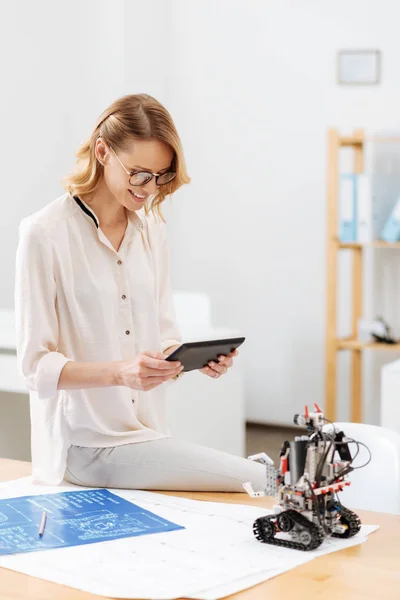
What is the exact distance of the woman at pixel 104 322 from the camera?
6.04 ft

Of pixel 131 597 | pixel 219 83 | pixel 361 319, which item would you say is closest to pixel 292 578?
pixel 131 597

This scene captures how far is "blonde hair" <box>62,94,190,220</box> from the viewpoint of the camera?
1914 mm

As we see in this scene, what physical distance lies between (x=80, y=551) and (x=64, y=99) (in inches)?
140

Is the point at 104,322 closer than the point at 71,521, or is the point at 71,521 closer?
the point at 71,521

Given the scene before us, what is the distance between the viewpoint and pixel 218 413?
11.8 ft

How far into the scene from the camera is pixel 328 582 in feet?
4.24

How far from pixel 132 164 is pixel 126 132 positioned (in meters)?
0.07

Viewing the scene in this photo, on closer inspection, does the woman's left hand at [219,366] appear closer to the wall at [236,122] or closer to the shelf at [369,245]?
the shelf at [369,245]

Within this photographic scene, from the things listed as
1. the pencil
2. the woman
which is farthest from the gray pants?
the pencil

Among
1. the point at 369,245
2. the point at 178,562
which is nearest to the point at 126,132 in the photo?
the point at 178,562

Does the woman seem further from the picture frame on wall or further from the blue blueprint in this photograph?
the picture frame on wall

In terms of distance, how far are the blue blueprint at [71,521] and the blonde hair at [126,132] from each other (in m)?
0.68

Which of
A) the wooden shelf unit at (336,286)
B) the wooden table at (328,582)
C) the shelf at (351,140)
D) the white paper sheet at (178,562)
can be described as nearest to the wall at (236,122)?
the wooden shelf unit at (336,286)

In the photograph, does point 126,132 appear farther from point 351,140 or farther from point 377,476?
point 351,140
